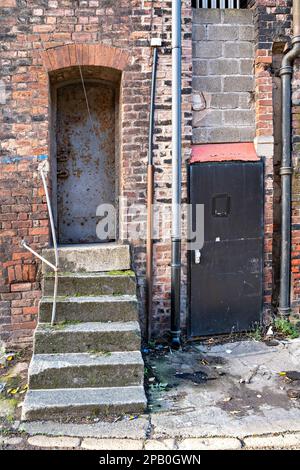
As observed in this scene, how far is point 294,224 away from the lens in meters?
4.77

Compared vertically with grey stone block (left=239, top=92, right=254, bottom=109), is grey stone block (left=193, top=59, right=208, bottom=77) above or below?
above

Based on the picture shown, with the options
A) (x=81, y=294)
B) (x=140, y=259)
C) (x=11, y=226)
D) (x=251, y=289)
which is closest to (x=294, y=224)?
(x=251, y=289)

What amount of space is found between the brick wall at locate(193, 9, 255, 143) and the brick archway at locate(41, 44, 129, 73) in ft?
3.10

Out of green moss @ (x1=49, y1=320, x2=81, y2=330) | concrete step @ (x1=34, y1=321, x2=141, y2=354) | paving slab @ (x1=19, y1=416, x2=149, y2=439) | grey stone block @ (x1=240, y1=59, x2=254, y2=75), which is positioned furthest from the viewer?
grey stone block @ (x1=240, y1=59, x2=254, y2=75)

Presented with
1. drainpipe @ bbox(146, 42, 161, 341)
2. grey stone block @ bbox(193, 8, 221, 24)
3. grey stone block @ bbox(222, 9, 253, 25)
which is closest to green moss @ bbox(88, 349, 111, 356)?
drainpipe @ bbox(146, 42, 161, 341)

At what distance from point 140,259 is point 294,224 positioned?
6.17 ft

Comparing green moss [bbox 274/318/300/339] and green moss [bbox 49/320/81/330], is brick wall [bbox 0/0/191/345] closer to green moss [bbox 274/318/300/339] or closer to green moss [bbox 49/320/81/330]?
green moss [bbox 49/320/81/330]

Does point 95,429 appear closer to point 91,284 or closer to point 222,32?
point 91,284

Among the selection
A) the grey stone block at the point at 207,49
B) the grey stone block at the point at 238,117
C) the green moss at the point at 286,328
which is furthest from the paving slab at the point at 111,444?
the grey stone block at the point at 207,49

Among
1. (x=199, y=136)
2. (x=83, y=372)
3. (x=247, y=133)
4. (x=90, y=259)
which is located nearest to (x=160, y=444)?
(x=83, y=372)

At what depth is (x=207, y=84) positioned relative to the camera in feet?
15.4

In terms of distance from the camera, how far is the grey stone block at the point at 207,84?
15.3ft

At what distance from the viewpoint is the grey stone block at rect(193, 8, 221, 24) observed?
4.64 m

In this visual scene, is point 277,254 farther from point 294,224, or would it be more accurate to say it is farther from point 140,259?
point 140,259
